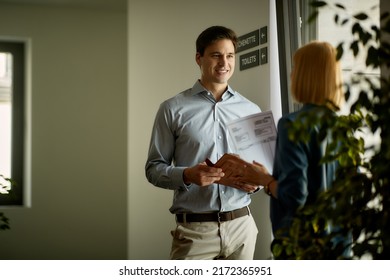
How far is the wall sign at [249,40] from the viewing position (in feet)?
11.1

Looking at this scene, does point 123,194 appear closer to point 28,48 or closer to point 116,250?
point 116,250

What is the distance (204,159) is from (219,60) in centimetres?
47

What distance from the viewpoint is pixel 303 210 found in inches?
57.8

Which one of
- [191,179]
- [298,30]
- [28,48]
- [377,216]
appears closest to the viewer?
[377,216]

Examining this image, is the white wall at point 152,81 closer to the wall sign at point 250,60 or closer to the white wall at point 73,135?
the wall sign at point 250,60

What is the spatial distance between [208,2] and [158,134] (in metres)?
1.39

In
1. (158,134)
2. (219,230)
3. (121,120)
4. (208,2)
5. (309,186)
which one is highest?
(208,2)

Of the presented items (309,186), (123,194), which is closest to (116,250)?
(123,194)

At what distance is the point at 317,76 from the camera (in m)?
1.75

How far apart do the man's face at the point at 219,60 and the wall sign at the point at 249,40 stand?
611 mm

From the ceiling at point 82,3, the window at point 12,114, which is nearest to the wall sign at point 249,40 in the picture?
the ceiling at point 82,3

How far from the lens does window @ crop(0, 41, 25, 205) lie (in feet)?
17.9

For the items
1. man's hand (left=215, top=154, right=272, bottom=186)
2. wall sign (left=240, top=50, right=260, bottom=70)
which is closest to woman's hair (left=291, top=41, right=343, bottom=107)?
man's hand (left=215, top=154, right=272, bottom=186)

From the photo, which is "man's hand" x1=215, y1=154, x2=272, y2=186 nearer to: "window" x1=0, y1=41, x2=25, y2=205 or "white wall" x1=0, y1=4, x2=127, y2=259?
"white wall" x1=0, y1=4, x2=127, y2=259
